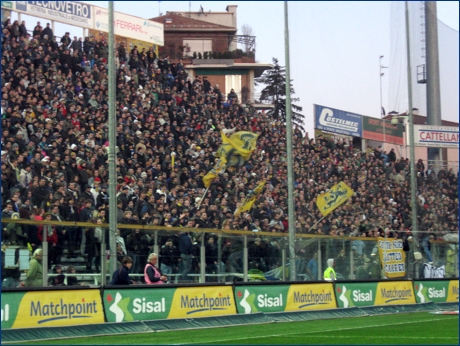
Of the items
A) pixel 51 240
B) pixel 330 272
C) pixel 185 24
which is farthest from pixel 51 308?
pixel 185 24

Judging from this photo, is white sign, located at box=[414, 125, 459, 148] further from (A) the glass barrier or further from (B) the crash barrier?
(B) the crash barrier

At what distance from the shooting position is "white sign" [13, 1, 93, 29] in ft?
116

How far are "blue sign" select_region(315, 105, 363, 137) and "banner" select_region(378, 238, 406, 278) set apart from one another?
14186 millimetres

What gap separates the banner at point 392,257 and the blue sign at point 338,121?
14.2 meters

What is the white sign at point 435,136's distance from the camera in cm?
4388

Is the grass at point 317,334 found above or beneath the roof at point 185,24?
beneath

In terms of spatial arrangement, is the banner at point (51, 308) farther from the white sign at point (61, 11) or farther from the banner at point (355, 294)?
the white sign at point (61, 11)

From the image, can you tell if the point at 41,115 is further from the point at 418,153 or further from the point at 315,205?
the point at 418,153

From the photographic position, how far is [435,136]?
44.3 meters

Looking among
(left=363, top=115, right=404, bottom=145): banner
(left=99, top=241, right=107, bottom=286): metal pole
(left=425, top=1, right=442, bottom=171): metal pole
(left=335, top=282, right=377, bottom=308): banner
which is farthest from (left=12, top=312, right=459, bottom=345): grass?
(left=363, top=115, right=404, bottom=145): banner

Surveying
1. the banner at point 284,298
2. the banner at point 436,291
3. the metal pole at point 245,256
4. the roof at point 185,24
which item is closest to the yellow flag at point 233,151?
the metal pole at point 245,256

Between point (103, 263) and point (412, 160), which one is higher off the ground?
point (412, 160)

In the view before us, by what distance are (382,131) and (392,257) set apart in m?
20.0

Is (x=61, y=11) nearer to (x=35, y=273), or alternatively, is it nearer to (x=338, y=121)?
(x=338, y=121)
